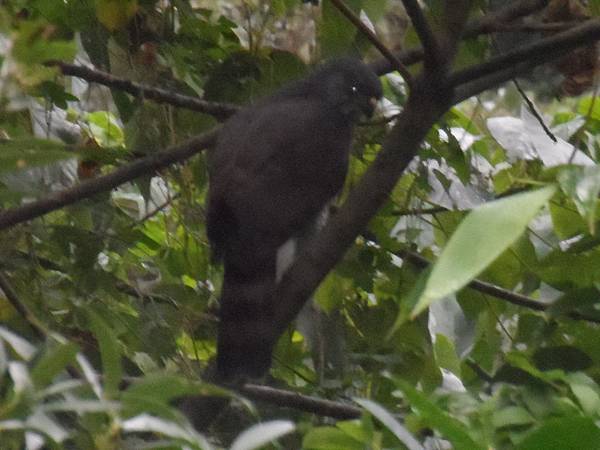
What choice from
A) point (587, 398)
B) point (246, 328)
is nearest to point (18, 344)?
point (587, 398)

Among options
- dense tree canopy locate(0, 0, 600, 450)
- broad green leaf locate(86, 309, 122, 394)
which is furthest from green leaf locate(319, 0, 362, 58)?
broad green leaf locate(86, 309, 122, 394)

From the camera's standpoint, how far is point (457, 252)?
69cm

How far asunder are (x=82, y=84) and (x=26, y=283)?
19.0 inches

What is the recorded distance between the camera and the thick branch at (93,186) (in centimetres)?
140

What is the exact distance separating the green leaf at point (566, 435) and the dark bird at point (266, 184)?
0.77m

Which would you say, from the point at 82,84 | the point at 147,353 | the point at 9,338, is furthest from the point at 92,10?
the point at 9,338

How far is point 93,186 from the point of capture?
4.76ft

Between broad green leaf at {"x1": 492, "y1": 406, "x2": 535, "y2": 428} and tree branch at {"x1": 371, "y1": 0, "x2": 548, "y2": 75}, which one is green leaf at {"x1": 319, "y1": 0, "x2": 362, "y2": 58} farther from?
broad green leaf at {"x1": 492, "y1": 406, "x2": 535, "y2": 428}

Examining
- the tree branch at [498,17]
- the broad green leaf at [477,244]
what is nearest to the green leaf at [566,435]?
the broad green leaf at [477,244]

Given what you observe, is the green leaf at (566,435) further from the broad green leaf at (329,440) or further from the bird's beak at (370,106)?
the bird's beak at (370,106)

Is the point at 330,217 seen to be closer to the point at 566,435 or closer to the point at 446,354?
the point at 446,354

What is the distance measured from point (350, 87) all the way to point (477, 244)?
1194 mm

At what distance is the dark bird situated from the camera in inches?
61.8

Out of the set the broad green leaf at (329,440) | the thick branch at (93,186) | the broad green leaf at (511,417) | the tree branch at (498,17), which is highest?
the tree branch at (498,17)
